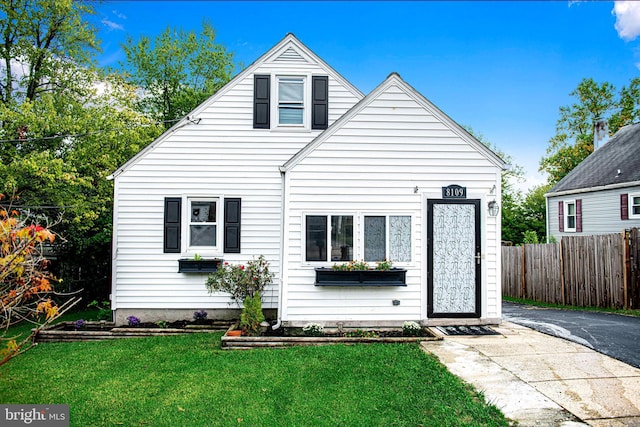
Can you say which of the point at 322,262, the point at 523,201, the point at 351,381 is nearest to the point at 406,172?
the point at 322,262

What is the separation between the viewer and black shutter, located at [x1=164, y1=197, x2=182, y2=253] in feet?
26.8

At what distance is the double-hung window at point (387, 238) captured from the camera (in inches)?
280

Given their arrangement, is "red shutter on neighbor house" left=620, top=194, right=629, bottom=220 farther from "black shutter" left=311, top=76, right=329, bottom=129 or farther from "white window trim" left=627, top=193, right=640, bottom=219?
"black shutter" left=311, top=76, right=329, bottom=129

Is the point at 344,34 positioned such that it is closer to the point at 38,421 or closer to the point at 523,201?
the point at 38,421

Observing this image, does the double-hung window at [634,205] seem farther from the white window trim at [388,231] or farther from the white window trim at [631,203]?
the white window trim at [388,231]

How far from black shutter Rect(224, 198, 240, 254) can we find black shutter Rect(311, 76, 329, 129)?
2536mm

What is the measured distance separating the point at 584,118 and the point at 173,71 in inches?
1060

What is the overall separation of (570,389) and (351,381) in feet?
7.97

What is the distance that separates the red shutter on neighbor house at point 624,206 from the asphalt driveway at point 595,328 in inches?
344

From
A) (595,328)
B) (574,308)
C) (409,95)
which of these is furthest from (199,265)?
(574,308)

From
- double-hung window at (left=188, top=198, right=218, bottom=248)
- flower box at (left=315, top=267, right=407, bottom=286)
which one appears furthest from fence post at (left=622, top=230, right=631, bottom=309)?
double-hung window at (left=188, top=198, right=218, bottom=248)

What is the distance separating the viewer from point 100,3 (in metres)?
11.5

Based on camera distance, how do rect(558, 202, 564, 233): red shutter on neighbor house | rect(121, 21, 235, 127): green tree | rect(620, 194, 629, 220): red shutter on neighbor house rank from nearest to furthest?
1. rect(620, 194, 629, 220): red shutter on neighbor house
2. rect(558, 202, 564, 233): red shutter on neighbor house
3. rect(121, 21, 235, 127): green tree

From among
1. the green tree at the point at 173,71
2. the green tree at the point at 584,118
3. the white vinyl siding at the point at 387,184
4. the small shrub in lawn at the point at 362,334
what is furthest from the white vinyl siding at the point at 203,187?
the green tree at the point at 584,118
